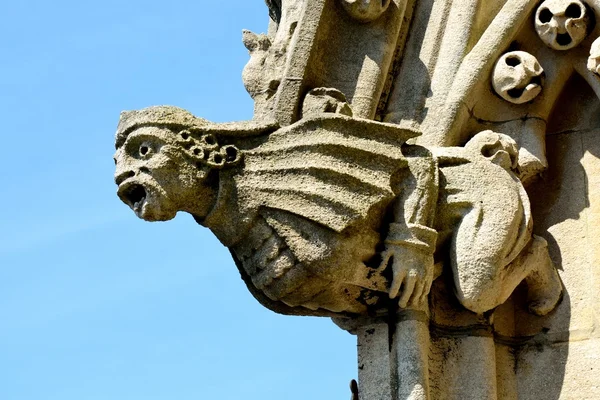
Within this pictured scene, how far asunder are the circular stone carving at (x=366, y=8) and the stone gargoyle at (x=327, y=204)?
1.88 ft

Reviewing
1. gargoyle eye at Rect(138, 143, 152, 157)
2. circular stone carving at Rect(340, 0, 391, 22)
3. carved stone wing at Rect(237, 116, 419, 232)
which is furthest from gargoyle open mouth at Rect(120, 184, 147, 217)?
circular stone carving at Rect(340, 0, 391, 22)

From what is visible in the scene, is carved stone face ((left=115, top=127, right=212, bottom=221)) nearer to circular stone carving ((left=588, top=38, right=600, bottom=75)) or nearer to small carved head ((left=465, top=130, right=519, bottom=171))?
small carved head ((left=465, top=130, right=519, bottom=171))

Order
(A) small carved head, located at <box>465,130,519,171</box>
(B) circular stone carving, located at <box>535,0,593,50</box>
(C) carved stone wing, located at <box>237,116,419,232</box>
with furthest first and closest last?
(B) circular stone carving, located at <box>535,0,593,50</box> → (A) small carved head, located at <box>465,130,519,171</box> → (C) carved stone wing, located at <box>237,116,419,232</box>

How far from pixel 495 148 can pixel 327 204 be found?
705 millimetres

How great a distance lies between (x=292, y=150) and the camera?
6746 mm

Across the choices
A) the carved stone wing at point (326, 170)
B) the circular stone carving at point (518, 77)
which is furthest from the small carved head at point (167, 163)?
the circular stone carving at point (518, 77)

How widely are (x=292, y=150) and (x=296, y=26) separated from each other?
0.66 m

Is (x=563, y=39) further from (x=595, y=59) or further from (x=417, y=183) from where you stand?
(x=417, y=183)

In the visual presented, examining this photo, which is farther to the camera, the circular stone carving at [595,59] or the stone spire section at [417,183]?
the circular stone carving at [595,59]

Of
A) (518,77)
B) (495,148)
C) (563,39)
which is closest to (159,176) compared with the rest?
(495,148)

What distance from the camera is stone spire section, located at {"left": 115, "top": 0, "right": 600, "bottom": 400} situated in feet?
22.0

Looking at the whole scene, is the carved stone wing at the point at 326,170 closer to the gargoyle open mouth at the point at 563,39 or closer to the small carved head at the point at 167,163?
the small carved head at the point at 167,163

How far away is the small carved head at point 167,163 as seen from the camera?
6.70 meters

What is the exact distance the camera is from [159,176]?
6.70 meters
